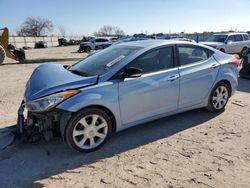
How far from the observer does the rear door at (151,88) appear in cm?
425

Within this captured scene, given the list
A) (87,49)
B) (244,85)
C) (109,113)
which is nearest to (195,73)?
(109,113)

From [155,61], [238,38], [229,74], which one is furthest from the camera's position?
[238,38]

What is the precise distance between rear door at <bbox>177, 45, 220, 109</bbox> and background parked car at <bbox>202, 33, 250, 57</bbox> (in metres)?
12.8

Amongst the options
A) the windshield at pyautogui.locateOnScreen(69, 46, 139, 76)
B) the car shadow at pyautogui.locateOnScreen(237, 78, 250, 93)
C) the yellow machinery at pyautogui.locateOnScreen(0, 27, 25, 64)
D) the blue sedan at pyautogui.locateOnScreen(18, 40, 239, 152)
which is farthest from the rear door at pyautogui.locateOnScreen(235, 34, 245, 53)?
the windshield at pyautogui.locateOnScreen(69, 46, 139, 76)

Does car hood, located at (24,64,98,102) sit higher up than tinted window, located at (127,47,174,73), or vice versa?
tinted window, located at (127,47,174,73)

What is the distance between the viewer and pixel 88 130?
4.00 metres

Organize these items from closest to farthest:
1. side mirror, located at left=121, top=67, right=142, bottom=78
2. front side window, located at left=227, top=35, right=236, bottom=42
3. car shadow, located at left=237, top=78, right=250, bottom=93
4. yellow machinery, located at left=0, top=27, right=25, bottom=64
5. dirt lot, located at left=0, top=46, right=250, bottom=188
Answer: dirt lot, located at left=0, top=46, right=250, bottom=188 < side mirror, located at left=121, top=67, right=142, bottom=78 < car shadow, located at left=237, top=78, right=250, bottom=93 < yellow machinery, located at left=0, top=27, right=25, bottom=64 < front side window, located at left=227, top=35, right=236, bottom=42

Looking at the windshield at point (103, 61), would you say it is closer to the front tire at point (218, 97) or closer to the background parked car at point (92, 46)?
the front tire at point (218, 97)

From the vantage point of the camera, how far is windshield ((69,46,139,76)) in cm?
442

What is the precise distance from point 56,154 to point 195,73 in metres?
2.85

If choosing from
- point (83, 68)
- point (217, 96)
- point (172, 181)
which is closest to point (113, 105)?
point (83, 68)

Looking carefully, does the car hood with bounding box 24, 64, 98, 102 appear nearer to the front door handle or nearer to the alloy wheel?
the alloy wheel

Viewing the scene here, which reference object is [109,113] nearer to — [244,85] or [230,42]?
[244,85]

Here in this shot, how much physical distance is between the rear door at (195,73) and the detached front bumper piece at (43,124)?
7.29ft
